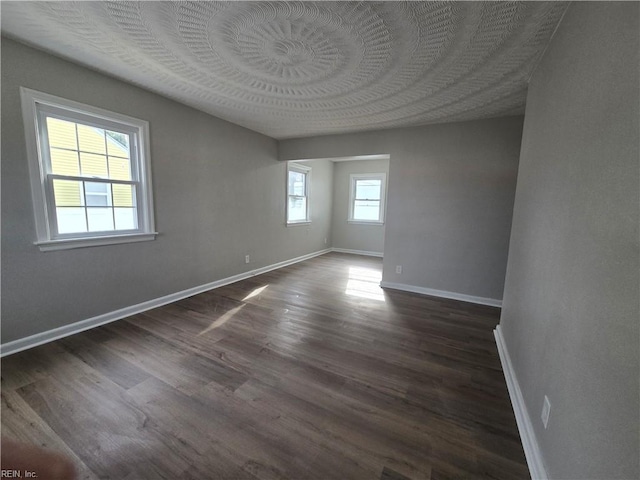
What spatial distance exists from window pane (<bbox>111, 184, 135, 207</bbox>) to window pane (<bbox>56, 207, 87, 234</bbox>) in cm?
32

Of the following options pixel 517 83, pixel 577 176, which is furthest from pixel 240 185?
pixel 577 176

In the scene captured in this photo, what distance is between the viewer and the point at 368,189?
258 inches

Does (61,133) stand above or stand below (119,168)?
above

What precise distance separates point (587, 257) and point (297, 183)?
201 inches

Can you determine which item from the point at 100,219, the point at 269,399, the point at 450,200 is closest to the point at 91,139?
the point at 100,219

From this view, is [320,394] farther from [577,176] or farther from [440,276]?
[440,276]

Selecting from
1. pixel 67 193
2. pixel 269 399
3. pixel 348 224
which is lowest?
pixel 269 399

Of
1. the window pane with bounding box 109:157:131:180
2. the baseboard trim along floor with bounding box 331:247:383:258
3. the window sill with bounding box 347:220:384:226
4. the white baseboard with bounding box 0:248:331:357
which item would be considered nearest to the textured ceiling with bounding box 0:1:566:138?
the window pane with bounding box 109:157:131:180

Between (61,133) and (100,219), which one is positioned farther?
(100,219)

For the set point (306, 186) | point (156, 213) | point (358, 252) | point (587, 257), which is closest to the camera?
point (587, 257)

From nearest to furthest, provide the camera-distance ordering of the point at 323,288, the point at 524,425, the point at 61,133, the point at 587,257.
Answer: the point at 587,257
the point at 524,425
the point at 61,133
the point at 323,288

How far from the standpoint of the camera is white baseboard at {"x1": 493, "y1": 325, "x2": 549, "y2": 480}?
123 centimetres

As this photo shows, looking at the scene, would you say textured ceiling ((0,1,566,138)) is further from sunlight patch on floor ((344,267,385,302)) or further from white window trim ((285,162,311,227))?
sunlight patch on floor ((344,267,385,302))

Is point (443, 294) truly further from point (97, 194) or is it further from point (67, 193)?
point (67, 193)
